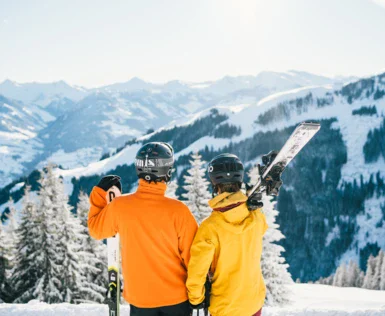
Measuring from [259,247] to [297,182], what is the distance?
159174 millimetres

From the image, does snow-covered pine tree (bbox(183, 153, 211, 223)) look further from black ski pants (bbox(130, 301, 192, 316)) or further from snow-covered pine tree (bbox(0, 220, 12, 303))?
black ski pants (bbox(130, 301, 192, 316))

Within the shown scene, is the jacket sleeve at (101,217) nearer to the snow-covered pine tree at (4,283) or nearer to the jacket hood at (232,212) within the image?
the jacket hood at (232,212)

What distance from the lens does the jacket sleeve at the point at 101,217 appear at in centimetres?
440

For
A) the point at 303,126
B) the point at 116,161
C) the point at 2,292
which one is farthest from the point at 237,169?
the point at 116,161

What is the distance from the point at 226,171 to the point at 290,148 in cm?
82

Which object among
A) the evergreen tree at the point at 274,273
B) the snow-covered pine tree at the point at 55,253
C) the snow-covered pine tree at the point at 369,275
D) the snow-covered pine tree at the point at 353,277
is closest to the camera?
the snow-covered pine tree at the point at 55,253

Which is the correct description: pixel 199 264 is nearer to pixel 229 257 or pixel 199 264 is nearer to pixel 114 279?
pixel 229 257

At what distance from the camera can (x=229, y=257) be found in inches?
170

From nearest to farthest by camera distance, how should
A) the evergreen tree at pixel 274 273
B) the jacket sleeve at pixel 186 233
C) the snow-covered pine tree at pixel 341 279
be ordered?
the jacket sleeve at pixel 186 233 < the evergreen tree at pixel 274 273 < the snow-covered pine tree at pixel 341 279

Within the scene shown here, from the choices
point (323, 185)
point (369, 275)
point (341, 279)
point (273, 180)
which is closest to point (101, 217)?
point (273, 180)

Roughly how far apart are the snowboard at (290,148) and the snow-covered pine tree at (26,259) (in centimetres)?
1837

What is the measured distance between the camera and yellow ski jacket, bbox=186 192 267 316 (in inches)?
163

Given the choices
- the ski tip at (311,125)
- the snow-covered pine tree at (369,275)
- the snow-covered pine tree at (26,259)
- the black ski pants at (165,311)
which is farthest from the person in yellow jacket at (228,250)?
the snow-covered pine tree at (369,275)

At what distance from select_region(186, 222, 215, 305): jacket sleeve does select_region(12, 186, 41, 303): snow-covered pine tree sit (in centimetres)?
1810
